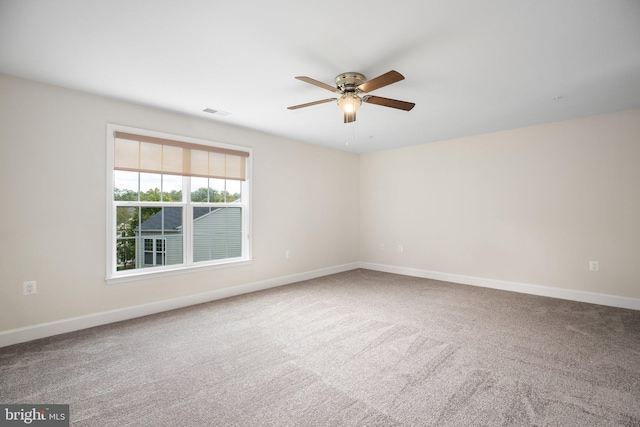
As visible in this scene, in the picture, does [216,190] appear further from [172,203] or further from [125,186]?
[125,186]

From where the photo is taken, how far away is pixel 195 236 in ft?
13.6

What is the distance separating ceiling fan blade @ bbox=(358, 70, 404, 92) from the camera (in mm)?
2213

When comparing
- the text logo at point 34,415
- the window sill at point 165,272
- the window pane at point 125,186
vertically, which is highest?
the window pane at point 125,186

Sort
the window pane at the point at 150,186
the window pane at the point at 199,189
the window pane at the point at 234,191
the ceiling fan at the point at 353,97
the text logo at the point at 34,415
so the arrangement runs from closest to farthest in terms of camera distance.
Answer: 1. the text logo at the point at 34,415
2. the ceiling fan at the point at 353,97
3. the window pane at the point at 150,186
4. the window pane at the point at 199,189
5. the window pane at the point at 234,191

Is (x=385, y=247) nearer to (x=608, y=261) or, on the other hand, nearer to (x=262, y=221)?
(x=262, y=221)

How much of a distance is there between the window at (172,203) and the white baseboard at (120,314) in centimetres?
39

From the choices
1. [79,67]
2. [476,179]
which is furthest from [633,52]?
[79,67]

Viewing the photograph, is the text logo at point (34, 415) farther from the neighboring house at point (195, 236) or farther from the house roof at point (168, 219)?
the house roof at point (168, 219)

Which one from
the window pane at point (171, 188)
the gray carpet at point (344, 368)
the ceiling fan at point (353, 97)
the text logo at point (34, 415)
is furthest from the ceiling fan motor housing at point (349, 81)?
the text logo at point (34, 415)

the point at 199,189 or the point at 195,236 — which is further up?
the point at 199,189

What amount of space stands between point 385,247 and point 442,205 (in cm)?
139

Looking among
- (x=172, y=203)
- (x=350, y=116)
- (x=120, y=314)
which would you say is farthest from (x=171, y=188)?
(x=350, y=116)

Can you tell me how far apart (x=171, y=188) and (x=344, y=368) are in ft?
9.88

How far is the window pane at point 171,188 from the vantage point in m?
3.84
